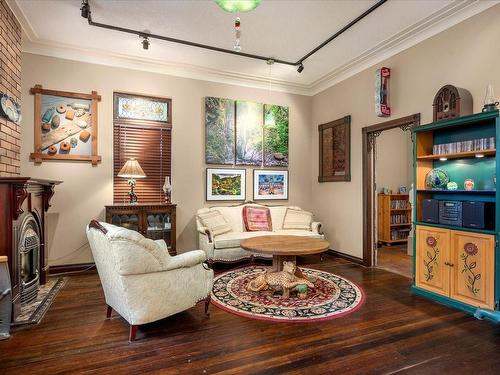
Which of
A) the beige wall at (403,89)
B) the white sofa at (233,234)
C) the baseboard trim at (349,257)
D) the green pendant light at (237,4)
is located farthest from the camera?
the baseboard trim at (349,257)

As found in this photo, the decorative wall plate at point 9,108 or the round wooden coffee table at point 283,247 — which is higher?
the decorative wall plate at point 9,108

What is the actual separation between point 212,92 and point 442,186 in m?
3.97

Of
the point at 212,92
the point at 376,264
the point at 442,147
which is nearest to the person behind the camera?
the point at 442,147

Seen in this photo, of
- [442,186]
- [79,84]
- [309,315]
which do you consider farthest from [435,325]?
[79,84]

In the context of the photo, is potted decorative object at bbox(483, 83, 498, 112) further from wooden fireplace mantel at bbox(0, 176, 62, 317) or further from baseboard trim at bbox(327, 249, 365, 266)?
wooden fireplace mantel at bbox(0, 176, 62, 317)

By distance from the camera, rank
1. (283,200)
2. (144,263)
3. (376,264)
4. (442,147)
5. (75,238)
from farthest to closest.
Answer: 1. (283,200)
2. (376,264)
3. (75,238)
4. (442,147)
5. (144,263)

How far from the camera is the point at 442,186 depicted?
3.46 m

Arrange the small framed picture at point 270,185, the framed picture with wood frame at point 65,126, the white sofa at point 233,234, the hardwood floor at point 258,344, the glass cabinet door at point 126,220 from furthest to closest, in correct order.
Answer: the small framed picture at point 270,185 < the white sofa at point 233,234 < the glass cabinet door at point 126,220 < the framed picture with wood frame at point 65,126 < the hardwood floor at point 258,344

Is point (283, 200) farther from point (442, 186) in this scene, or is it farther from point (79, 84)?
point (79, 84)

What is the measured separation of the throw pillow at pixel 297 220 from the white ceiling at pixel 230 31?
266 centimetres

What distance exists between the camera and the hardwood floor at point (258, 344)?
6.97 feet

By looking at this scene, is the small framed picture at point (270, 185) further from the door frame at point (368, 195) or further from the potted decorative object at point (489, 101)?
the potted decorative object at point (489, 101)

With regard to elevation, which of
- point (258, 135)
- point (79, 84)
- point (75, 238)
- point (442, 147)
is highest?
point (79, 84)

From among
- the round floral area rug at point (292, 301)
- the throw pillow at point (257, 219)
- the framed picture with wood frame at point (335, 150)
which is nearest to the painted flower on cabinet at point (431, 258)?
the round floral area rug at point (292, 301)
